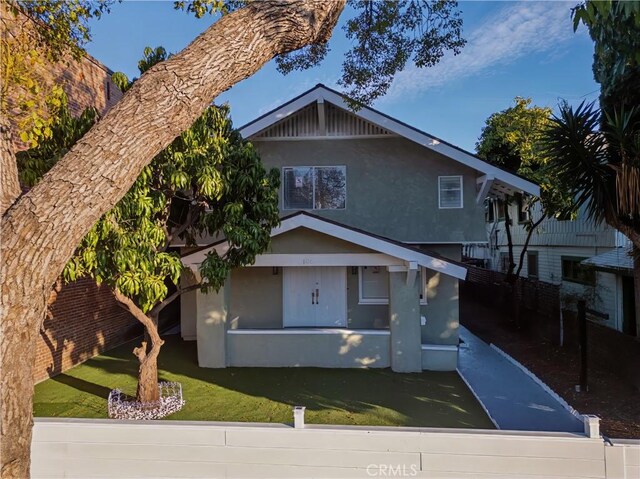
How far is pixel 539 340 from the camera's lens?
1140cm

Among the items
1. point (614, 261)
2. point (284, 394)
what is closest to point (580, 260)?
point (614, 261)

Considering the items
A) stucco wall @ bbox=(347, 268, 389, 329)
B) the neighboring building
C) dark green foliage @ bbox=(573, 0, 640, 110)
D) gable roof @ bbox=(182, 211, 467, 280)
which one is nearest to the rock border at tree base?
the neighboring building

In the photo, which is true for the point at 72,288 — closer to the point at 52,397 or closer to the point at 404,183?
the point at 52,397

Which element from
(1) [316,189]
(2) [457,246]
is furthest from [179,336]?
(2) [457,246]

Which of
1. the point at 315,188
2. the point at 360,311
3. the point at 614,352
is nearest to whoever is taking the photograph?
the point at 614,352

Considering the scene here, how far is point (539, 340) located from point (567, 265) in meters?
6.66

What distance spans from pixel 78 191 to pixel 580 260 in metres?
17.3

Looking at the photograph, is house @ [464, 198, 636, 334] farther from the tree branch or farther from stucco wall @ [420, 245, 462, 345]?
the tree branch

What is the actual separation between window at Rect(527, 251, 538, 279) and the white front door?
13.2m

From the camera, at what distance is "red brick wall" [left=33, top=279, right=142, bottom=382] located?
8.70m

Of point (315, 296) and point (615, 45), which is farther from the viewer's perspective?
point (315, 296)

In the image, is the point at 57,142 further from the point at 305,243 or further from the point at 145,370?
the point at 305,243

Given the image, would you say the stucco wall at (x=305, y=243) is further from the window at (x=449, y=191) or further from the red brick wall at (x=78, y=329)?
the red brick wall at (x=78, y=329)

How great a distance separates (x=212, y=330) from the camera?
9.31 m
